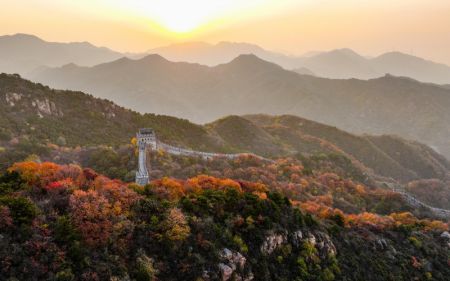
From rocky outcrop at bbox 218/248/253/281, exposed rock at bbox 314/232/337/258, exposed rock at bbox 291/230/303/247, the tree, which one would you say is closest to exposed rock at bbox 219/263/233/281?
rocky outcrop at bbox 218/248/253/281

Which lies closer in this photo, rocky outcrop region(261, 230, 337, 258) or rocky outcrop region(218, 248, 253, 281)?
rocky outcrop region(218, 248, 253, 281)

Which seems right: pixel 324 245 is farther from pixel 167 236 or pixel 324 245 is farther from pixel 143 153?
pixel 143 153

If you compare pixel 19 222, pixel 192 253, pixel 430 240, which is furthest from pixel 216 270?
pixel 430 240

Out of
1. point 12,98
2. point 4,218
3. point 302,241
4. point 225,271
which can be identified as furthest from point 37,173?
point 12,98

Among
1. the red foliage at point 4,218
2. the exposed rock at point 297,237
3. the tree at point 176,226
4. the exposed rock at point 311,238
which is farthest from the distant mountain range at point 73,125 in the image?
the exposed rock at point 311,238

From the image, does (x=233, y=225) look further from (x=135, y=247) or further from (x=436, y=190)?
(x=436, y=190)

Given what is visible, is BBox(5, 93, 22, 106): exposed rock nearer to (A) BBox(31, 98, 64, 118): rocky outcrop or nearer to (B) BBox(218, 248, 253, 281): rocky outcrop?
(A) BBox(31, 98, 64, 118): rocky outcrop

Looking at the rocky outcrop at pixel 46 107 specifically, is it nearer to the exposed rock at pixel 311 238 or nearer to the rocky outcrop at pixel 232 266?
the exposed rock at pixel 311 238
